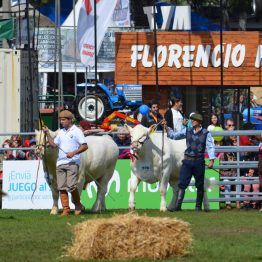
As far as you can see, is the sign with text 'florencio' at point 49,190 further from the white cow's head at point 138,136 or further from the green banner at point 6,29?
the green banner at point 6,29

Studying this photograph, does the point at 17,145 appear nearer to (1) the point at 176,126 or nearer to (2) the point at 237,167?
(1) the point at 176,126

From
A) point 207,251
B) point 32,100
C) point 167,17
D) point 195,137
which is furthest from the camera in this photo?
point 167,17

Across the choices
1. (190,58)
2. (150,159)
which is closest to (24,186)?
(150,159)

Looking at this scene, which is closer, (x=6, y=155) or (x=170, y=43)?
(x=6, y=155)

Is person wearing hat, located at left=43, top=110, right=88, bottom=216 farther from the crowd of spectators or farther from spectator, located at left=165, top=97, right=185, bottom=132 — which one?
spectator, located at left=165, top=97, right=185, bottom=132

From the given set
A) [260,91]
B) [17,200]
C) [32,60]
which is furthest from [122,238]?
[260,91]

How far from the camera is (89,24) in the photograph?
1200 inches

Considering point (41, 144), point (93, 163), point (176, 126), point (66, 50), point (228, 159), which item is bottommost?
point (228, 159)

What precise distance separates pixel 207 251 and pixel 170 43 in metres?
17.1

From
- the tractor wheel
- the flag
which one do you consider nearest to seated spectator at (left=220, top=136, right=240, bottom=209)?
the flag

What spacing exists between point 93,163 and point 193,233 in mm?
5541

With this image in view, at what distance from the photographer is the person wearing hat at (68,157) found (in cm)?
2028

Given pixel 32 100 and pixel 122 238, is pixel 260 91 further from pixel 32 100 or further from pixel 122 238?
pixel 122 238

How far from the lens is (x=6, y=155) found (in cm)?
2612
